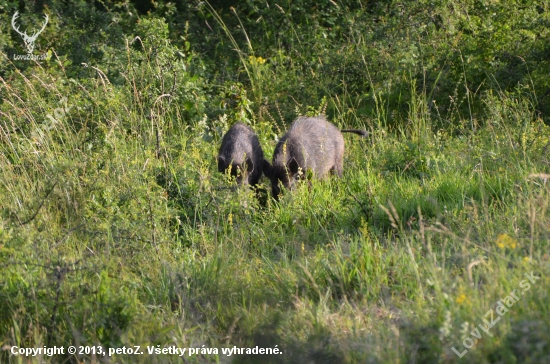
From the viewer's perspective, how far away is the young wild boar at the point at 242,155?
728 centimetres

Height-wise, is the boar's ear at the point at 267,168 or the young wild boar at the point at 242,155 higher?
the young wild boar at the point at 242,155

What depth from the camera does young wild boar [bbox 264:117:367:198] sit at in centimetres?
694

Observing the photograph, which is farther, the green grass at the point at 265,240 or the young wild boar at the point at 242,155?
the young wild boar at the point at 242,155

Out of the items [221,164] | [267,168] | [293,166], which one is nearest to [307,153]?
[293,166]

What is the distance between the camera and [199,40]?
10688 millimetres

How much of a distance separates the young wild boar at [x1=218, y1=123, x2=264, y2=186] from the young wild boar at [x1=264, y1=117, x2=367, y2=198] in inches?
8.1

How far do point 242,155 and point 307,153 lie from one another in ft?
2.31

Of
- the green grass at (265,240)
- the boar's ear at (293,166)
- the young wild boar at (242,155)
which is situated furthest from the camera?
the young wild boar at (242,155)

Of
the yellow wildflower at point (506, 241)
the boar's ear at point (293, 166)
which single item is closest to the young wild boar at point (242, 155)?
the boar's ear at point (293, 166)

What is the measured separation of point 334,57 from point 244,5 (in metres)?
2.26

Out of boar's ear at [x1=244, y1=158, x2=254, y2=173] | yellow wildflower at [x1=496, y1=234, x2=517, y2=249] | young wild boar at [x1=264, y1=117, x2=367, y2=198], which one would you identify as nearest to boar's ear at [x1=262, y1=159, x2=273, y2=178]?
young wild boar at [x1=264, y1=117, x2=367, y2=198]

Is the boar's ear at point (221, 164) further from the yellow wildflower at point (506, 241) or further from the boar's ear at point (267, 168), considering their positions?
the yellow wildflower at point (506, 241)

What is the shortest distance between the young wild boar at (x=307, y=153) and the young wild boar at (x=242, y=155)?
8.1 inches

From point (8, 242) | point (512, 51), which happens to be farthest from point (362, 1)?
point (8, 242)
